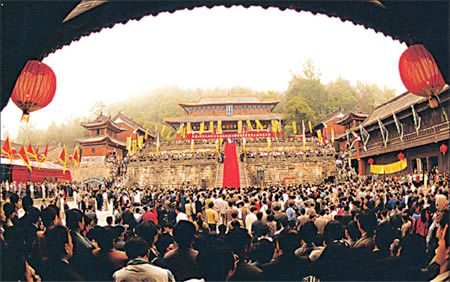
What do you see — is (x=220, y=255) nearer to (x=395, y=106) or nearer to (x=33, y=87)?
(x=33, y=87)

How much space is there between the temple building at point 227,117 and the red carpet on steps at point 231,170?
12.9 metres

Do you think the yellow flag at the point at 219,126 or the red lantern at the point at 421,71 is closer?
the red lantern at the point at 421,71

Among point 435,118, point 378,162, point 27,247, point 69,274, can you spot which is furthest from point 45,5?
point 378,162

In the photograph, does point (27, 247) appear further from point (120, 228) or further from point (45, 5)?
point (45, 5)

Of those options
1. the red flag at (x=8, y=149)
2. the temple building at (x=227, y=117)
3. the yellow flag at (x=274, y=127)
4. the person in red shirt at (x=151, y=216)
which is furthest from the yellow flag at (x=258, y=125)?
the person in red shirt at (x=151, y=216)

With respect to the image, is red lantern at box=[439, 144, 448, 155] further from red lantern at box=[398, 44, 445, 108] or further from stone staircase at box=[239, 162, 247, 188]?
red lantern at box=[398, 44, 445, 108]

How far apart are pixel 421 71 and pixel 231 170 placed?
2529 cm

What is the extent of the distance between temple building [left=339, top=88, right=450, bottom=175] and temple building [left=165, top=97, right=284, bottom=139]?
1510 cm

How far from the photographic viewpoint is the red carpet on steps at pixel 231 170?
94.6ft

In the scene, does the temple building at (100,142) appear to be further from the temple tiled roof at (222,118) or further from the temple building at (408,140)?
the temple building at (408,140)

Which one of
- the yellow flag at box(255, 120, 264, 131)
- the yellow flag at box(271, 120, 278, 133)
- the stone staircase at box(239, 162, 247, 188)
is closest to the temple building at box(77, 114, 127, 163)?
the yellow flag at box(255, 120, 264, 131)

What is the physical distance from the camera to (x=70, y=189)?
28.7m

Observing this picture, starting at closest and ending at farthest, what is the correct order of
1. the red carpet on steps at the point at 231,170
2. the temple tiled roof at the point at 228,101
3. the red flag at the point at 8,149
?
the red flag at the point at 8,149 → the red carpet on steps at the point at 231,170 → the temple tiled roof at the point at 228,101

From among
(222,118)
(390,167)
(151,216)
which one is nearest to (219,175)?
(390,167)
